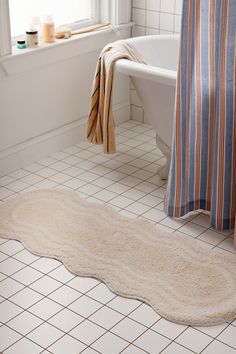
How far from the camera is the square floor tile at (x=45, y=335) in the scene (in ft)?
7.99

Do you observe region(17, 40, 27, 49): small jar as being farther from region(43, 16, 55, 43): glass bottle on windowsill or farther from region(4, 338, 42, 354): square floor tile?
region(4, 338, 42, 354): square floor tile

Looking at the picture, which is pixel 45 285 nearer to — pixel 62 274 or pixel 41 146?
pixel 62 274

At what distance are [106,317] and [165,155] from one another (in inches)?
47.1

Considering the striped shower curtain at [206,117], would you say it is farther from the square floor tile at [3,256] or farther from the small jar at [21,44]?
the small jar at [21,44]

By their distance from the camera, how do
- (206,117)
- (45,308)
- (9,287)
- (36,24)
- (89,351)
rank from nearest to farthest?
(89,351) → (45,308) → (9,287) → (206,117) → (36,24)

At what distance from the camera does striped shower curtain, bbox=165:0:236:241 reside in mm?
2844

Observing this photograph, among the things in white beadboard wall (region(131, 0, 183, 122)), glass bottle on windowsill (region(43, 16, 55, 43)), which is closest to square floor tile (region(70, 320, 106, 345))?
glass bottle on windowsill (region(43, 16, 55, 43))

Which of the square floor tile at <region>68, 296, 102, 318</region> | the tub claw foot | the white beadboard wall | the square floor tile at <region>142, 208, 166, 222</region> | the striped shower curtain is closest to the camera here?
the square floor tile at <region>68, 296, 102, 318</region>

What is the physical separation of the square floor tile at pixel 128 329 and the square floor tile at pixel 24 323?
0.96 feet

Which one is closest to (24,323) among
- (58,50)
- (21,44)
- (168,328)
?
(168,328)

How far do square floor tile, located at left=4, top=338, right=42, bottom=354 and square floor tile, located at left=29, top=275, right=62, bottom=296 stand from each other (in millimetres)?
308

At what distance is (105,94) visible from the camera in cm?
344

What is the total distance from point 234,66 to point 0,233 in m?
1.28

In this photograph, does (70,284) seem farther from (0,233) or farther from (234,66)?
(234,66)
